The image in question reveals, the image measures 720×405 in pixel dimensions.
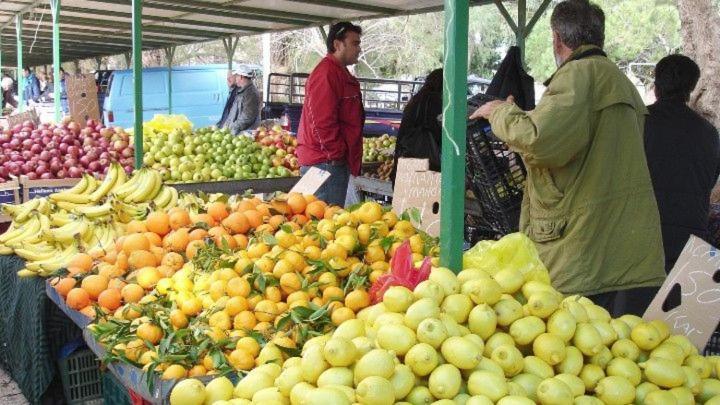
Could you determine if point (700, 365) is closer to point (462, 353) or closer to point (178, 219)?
point (462, 353)

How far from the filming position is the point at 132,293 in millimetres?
2887

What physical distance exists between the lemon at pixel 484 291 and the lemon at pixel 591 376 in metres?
0.29

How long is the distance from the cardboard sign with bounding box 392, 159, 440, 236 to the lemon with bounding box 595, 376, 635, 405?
1.51 m

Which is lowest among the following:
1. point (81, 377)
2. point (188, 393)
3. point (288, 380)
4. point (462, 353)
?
point (81, 377)

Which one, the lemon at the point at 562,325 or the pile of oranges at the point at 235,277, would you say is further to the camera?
the pile of oranges at the point at 235,277

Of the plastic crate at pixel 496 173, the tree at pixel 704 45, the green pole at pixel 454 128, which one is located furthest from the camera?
the tree at pixel 704 45

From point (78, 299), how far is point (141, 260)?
0.30 meters

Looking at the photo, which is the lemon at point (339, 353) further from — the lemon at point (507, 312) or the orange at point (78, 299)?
the orange at point (78, 299)

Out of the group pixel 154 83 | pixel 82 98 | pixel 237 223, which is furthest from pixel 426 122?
pixel 154 83

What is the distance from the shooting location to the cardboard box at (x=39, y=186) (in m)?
6.09

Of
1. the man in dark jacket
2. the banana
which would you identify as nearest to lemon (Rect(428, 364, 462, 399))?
the man in dark jacket

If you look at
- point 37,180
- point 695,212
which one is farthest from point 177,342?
point 37,180

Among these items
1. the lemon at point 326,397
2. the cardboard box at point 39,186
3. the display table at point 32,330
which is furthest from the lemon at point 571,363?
the cardboard box at point 39,186

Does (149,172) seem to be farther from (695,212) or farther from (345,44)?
(695,212)
